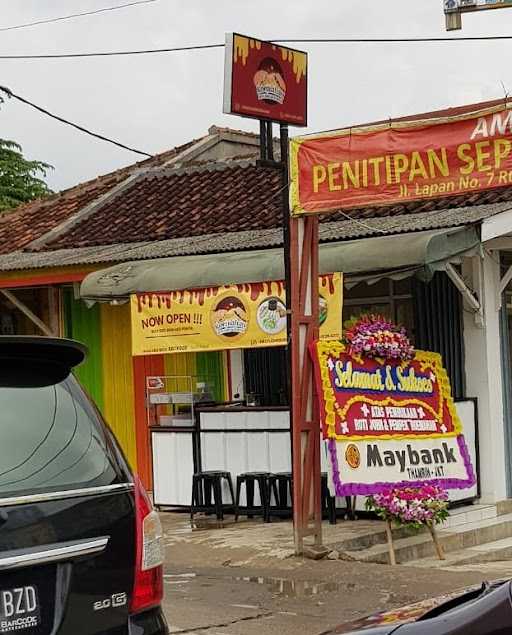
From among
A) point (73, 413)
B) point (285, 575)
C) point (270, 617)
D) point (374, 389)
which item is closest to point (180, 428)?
point (374, 389)

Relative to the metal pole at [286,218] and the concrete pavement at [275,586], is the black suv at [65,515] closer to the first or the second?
the concrete pavement at [275,586]

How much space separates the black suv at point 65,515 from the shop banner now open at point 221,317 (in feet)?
22.7

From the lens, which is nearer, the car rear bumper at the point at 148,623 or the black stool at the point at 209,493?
the car rear bumper at the point at 148,623

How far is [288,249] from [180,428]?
325 centimetres

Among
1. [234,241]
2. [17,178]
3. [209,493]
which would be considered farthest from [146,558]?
[17,178]

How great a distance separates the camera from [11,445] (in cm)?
411

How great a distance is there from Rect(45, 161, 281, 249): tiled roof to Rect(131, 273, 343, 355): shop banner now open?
2.52m

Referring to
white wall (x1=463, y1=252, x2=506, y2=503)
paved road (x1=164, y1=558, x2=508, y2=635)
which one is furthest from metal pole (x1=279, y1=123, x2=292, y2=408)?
white wall (x1=463, y1=252, x2=506, y2=503)

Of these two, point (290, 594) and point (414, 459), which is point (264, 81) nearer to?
point (414, 459)

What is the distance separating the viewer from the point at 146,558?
14.0ft

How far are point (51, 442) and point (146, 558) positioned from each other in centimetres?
54

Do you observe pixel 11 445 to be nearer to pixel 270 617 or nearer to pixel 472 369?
pixel 270 617

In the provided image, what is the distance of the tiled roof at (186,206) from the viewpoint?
15273 millimetres

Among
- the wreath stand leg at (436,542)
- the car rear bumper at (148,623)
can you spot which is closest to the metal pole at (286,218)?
the wreath stand leg at (436,542)
